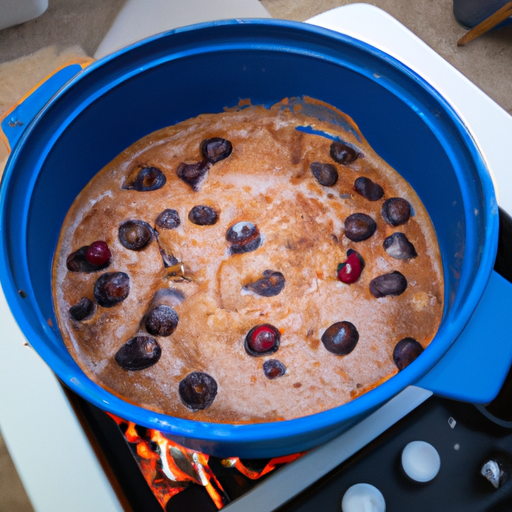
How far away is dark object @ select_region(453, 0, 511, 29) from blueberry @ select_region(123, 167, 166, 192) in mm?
1659

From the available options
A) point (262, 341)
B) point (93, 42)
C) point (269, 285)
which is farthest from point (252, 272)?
point (93, 42)

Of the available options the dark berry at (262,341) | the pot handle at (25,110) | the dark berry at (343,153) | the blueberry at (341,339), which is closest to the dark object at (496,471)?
the blueberry at (341,339)

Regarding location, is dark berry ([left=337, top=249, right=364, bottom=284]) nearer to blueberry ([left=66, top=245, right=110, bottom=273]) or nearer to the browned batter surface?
the browned batter surface

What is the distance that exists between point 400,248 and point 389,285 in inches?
3.3

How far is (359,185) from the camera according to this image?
970 mm

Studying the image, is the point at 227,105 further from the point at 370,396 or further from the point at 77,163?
the point at 370,396

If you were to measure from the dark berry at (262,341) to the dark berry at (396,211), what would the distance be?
333 mm

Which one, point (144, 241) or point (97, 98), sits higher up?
point (97, 98)

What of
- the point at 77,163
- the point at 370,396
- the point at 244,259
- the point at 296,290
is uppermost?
the point at 77,163

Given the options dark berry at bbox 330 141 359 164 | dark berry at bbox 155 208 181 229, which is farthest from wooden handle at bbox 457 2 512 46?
dark berry at bbox 155 208 181 229

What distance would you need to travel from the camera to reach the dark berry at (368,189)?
97 centimetres

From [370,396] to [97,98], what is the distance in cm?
65

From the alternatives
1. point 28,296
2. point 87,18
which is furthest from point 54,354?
point 87,18

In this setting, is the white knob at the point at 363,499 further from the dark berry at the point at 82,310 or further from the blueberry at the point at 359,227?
the dark berry at the point at 82,310
